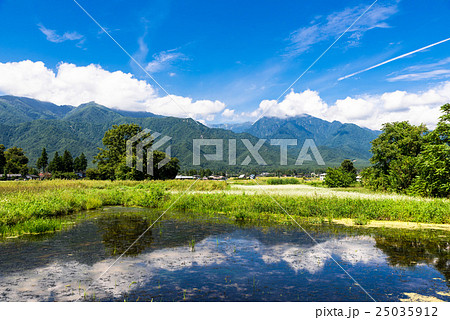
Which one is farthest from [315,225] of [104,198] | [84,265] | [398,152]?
[398,152]

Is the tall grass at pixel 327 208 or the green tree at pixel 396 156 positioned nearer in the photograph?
the tall grass at pixel 327 208

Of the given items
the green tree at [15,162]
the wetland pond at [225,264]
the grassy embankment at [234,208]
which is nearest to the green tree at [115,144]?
the grassy embankment at [234,208]

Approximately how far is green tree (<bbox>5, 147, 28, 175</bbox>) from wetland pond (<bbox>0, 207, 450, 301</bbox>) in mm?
124905

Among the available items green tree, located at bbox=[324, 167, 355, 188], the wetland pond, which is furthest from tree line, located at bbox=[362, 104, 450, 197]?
the wetland pond

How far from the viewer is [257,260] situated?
12047 millimetres

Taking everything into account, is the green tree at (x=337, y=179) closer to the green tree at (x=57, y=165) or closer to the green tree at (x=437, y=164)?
the green tree at (x=437, y=164)

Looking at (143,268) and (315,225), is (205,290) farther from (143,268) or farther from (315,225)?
(315,225)

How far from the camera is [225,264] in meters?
11.5

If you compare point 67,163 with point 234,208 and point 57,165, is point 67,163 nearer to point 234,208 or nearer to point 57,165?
point 57,165

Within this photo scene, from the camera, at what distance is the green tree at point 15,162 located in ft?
394

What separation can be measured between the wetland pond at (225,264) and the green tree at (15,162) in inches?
4918

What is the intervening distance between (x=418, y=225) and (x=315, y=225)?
6470mm
